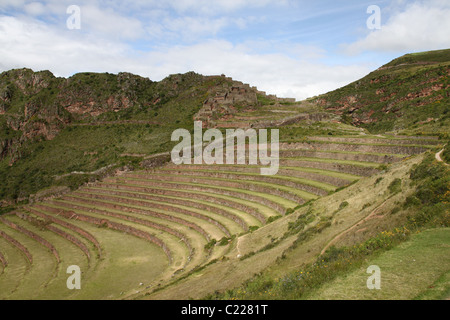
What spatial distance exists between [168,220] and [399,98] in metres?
50.4

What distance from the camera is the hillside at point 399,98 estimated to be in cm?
4341

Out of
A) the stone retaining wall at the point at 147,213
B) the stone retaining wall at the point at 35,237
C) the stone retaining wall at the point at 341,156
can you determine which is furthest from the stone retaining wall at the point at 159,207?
the stone retaining wall at the point at 341,156

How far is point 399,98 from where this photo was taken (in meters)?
54.3

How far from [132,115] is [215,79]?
59.8 ft

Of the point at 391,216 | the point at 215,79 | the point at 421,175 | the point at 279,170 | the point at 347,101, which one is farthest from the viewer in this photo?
the point at 347,101

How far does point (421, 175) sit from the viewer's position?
10773 mm

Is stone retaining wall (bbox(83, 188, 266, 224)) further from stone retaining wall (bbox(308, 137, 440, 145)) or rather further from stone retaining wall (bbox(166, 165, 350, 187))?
stone retaining wall (bbox(308, 137, 440, 145))

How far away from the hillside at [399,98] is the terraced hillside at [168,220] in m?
17.8

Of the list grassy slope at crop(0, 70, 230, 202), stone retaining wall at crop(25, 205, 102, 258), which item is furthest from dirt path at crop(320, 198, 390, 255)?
grassy slope at crop(0, 70, 230, 202)

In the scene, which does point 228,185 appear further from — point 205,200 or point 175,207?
point 175,207

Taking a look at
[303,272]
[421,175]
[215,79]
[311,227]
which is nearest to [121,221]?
[311,227]

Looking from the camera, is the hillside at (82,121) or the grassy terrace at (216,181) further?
the hillside at (82,121)

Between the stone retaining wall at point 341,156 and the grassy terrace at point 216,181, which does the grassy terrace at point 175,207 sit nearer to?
the grassy terrace at point 216,181
